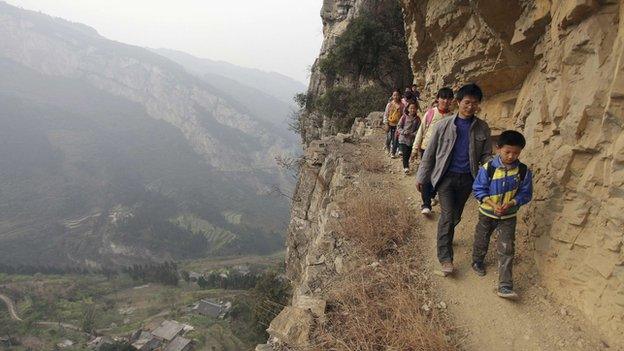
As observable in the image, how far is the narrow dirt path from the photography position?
2093 inches

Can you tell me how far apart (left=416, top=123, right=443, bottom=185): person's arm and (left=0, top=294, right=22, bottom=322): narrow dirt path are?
6663 cm

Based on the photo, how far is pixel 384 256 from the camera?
16.6 feet

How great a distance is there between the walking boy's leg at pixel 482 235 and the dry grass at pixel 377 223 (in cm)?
115

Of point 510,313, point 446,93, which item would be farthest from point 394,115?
point 510,313

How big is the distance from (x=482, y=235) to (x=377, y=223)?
1.70 meters

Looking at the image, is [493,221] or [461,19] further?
[461,19]

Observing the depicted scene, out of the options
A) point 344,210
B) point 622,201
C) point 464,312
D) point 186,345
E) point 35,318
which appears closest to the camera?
point 622,201

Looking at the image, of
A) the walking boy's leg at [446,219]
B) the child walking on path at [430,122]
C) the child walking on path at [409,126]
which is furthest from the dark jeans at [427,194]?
the child walking on path at [409,126]

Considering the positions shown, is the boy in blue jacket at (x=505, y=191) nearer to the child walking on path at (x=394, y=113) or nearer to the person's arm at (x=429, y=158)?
the person's arm at (x=429, y=158)

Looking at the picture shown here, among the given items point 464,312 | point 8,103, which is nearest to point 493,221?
point 464,312

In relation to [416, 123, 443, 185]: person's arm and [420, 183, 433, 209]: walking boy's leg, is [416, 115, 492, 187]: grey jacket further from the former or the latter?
[420, 183, 433, 209]: walking boy's leg

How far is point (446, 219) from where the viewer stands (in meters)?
4.29

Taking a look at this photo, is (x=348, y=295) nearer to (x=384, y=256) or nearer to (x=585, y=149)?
(x=384, y=256)

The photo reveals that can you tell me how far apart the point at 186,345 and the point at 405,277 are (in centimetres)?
4744
